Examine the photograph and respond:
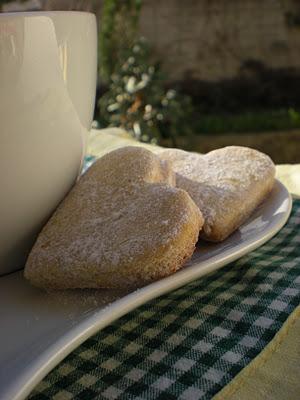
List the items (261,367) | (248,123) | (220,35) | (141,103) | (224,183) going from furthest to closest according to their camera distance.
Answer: (220,35) < (248,123) < (141,103) < (224,183) < (261,367)

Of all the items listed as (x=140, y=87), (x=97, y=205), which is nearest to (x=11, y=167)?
(x=97, y=205)

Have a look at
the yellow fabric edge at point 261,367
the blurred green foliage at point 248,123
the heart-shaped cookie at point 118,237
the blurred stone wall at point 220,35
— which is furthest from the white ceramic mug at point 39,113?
the blurred stone wall at point 220,35

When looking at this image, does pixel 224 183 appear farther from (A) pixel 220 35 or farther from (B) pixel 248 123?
(A) pixel 220 35

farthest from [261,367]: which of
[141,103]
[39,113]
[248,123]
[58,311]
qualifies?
[248,123]

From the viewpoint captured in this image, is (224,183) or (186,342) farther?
(224,183)

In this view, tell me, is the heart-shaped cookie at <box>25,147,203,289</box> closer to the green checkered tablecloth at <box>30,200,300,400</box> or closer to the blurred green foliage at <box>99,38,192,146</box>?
the green checkered tablecloth at <box>30,200,300,400</box>

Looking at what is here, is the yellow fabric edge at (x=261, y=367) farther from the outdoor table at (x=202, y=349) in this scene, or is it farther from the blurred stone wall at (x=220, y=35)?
the blurred stone wall at (x=220, y=35)
